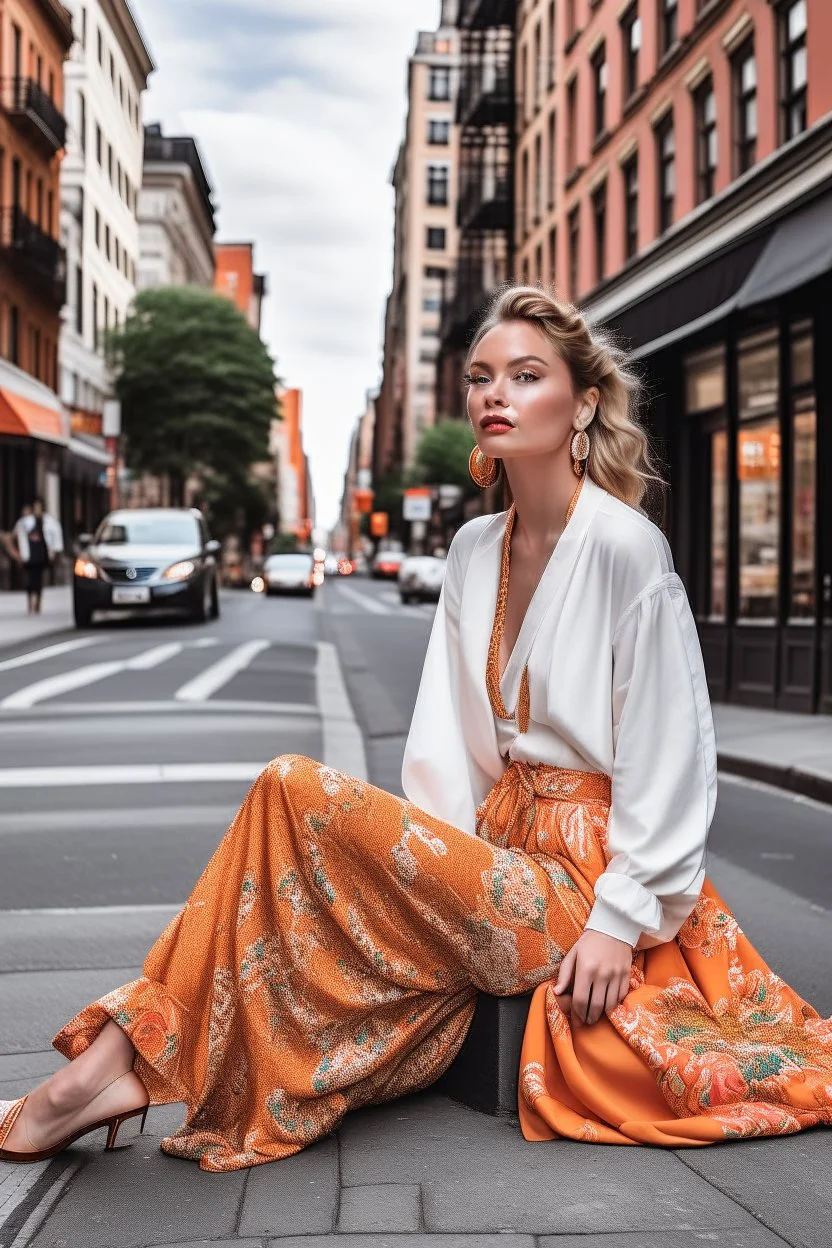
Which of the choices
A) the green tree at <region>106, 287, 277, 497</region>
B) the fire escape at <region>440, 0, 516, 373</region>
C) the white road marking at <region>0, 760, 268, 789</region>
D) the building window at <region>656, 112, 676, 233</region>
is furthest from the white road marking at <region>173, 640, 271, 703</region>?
the green tree at <region>106, 287, 277, 497</region>

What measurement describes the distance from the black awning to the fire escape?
2477 cm

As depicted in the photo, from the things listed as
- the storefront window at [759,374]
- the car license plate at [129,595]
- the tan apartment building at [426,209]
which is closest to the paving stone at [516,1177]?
the storefront window at [759,374]

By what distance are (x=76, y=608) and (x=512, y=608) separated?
73.0 ft

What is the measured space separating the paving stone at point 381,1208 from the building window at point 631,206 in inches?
934

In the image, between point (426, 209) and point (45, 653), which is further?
point (426, 209)

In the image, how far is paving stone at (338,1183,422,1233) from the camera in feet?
8.66

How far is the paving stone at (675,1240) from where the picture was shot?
2.54 m

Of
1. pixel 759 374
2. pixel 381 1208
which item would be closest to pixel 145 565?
pixel 759 374

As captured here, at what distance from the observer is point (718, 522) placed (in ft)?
57.7

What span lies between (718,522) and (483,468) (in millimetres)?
14534

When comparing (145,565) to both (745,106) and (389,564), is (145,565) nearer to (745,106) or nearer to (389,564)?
(745,106)

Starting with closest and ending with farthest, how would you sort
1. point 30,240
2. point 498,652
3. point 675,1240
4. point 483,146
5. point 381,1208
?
point 675,1240 → point 381,1208 → point 498,652 → point 30,240 → point 483,146

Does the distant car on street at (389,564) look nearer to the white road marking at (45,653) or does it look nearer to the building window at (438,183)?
the building window at (438,183)

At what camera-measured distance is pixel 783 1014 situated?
316cm
